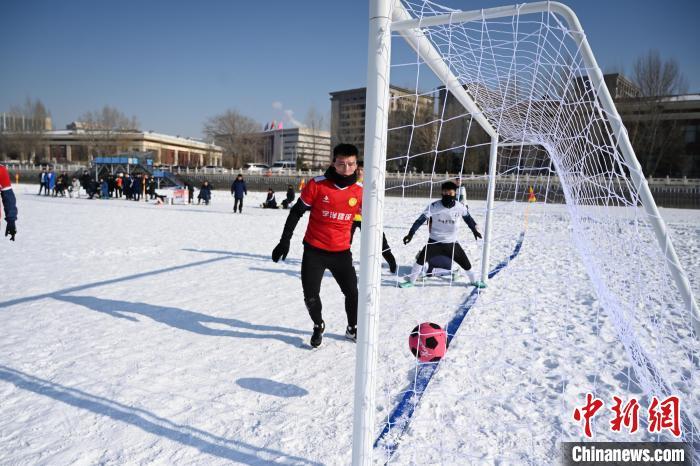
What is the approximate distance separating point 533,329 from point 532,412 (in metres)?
1.70

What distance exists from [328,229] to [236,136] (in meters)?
81.3

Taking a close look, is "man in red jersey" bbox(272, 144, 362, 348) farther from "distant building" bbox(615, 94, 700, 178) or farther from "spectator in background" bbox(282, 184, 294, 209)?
"distant building" bbox(615, 94, 700, 178)

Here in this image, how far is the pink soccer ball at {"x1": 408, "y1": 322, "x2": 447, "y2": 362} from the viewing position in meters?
3.10

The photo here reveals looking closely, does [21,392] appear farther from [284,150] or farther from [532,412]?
[284,150]

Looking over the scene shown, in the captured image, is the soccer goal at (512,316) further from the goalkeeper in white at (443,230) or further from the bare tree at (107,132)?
the bare tree at (107,132)

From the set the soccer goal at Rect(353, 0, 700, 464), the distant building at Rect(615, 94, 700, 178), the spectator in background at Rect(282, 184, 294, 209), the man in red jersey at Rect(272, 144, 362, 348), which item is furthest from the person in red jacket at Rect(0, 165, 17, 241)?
the distant building at Rect(615, 94, 700, 178)

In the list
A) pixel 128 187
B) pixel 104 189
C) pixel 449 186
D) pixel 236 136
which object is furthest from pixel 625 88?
pixel 236 136

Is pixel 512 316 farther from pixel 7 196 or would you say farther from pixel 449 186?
pixel 7 196

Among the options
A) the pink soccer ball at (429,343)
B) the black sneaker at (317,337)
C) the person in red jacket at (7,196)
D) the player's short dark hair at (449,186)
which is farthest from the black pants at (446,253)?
the person in red jacket at (7,196)

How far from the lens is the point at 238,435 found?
98.0 inches

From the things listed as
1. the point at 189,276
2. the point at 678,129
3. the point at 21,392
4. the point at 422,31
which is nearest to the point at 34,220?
the point at 189,276

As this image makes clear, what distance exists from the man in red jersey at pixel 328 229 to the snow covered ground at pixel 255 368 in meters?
0.59

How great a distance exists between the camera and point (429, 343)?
123 inches

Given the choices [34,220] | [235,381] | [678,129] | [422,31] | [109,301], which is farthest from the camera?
[678,129]
